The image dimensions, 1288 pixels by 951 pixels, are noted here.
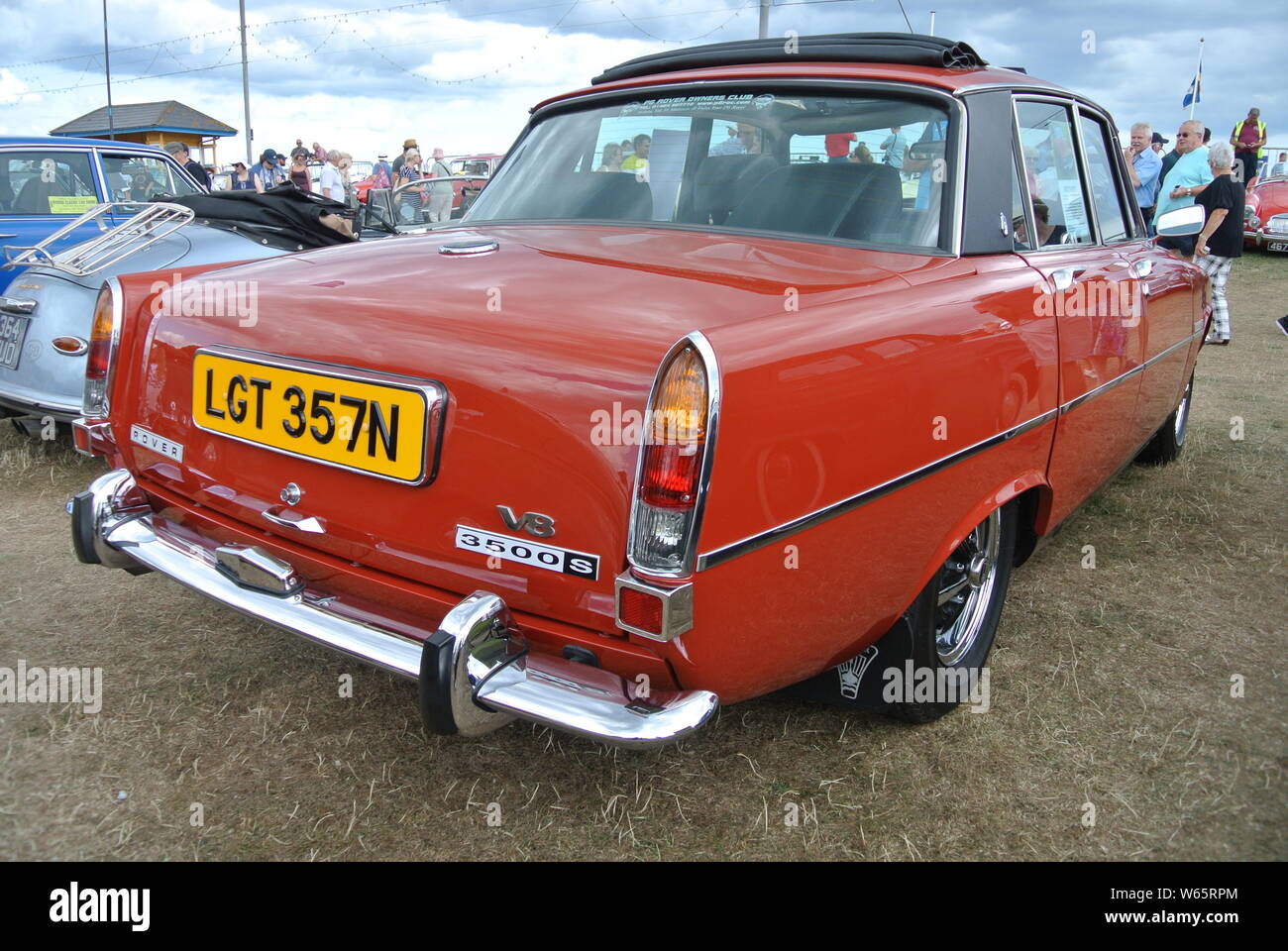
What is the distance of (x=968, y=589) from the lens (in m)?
2.81

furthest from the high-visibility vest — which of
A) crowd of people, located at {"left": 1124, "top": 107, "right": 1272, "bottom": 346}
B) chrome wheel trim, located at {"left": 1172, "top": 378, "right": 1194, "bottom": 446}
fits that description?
chrome wheel trim, located at {"left": 1172, "top": 378, "right": 1194, "bottom": 446}

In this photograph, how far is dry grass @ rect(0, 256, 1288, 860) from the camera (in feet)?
7.16

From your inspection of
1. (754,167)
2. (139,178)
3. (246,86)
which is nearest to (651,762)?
(754,167)

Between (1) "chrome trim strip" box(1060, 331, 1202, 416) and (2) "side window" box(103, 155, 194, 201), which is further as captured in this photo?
(2) "side window" box(103, 155, 194, 201)

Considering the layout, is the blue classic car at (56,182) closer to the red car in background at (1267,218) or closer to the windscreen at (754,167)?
the windscreen at (754,167)

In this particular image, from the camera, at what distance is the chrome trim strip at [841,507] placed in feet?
5.64

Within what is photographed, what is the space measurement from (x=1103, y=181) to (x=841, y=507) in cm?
254

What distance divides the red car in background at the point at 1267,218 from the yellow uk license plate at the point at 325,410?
56.4 feet

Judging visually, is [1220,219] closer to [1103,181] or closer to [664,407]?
[1103,181]

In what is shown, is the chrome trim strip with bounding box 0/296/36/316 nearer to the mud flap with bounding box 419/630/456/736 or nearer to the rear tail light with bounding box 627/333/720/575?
the mud flap with bounding box 419/630/456/736

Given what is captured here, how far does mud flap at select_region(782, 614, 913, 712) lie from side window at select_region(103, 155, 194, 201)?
6.75 meters

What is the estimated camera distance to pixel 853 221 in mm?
2537

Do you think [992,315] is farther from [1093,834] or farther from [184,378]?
[184,378]
